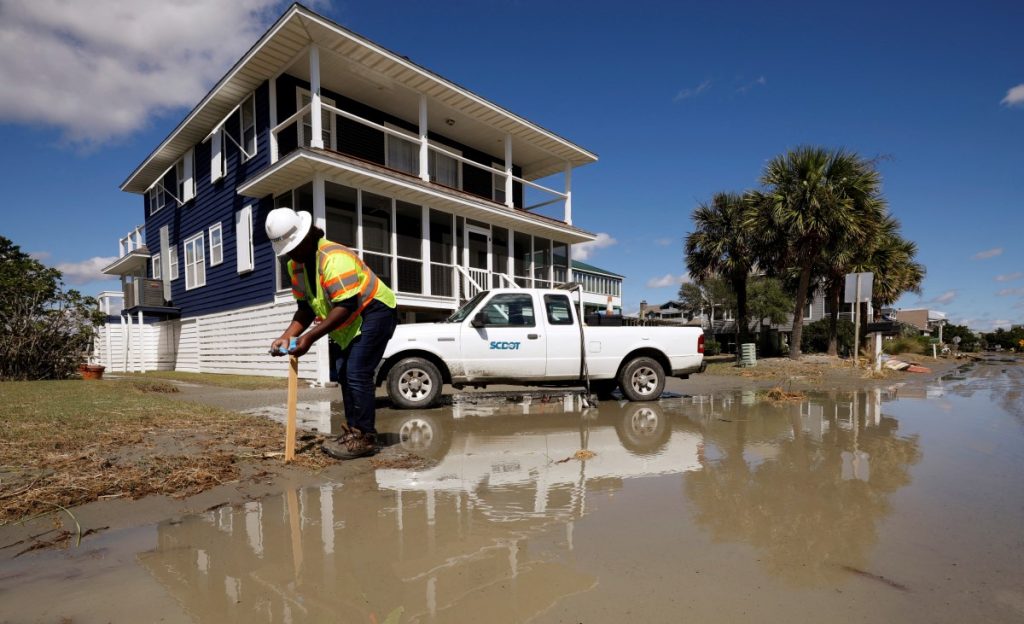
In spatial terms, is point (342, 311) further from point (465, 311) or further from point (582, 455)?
point (465, 311)

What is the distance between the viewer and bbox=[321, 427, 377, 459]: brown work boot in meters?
4.59

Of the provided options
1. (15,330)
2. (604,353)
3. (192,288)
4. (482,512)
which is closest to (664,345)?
(604,353)

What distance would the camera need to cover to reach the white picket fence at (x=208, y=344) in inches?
576

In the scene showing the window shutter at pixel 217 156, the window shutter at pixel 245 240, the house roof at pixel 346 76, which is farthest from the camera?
the window shutter at pixel 217 156

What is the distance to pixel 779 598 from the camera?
2234mm

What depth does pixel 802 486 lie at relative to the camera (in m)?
3.84

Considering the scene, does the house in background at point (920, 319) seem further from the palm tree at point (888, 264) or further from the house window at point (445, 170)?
the house window at point (445, 170)

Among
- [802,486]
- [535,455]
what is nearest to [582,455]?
[535,455]

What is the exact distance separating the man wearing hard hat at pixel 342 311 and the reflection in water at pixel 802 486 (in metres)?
2.77

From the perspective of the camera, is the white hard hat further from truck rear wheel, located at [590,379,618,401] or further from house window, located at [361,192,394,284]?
house window, located at [361,192,394,284]

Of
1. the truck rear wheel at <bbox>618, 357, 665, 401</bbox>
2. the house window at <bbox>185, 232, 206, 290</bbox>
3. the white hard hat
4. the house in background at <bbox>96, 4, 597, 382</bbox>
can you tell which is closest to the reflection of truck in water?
the truck rear wheel at <bbox>618, 357, 665, 401</bbox>

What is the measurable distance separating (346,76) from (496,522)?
1442 cm

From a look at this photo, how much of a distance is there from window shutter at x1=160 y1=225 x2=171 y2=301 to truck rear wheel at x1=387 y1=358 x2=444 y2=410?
57.2ft

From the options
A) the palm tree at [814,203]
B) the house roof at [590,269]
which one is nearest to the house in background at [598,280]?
the house roof at [590,269]
